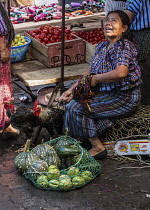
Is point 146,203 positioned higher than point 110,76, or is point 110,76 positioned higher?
point 110,76

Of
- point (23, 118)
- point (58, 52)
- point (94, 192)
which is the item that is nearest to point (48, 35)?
point (58, 52)

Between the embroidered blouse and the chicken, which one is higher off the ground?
the embroidered blouse

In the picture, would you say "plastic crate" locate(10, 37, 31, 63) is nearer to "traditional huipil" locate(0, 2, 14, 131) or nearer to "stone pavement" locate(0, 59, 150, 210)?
Answer: "traditional huipil" locate(0, 2, 14, 131)

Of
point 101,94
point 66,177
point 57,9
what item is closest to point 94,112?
point 101,94

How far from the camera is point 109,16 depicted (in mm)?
3994

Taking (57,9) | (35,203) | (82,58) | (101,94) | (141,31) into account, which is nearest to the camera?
(35,203)

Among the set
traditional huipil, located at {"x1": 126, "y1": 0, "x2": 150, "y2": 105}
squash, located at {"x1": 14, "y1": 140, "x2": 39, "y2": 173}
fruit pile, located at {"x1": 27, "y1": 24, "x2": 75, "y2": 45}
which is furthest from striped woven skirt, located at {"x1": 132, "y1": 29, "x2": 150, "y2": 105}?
squash, located at {"x1": 14, "y1": 140, "x2": 39, "y2": 173}

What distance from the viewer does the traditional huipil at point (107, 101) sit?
4008 mm

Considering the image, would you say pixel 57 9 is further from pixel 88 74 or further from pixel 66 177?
pixel 66 177

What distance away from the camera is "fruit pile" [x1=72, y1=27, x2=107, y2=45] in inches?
210

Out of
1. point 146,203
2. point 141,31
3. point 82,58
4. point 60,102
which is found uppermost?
point 141,31

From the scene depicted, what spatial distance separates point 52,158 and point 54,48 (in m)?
1.72

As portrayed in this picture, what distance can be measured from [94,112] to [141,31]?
4.37 feet

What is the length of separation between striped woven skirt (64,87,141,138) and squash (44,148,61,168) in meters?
0.45
